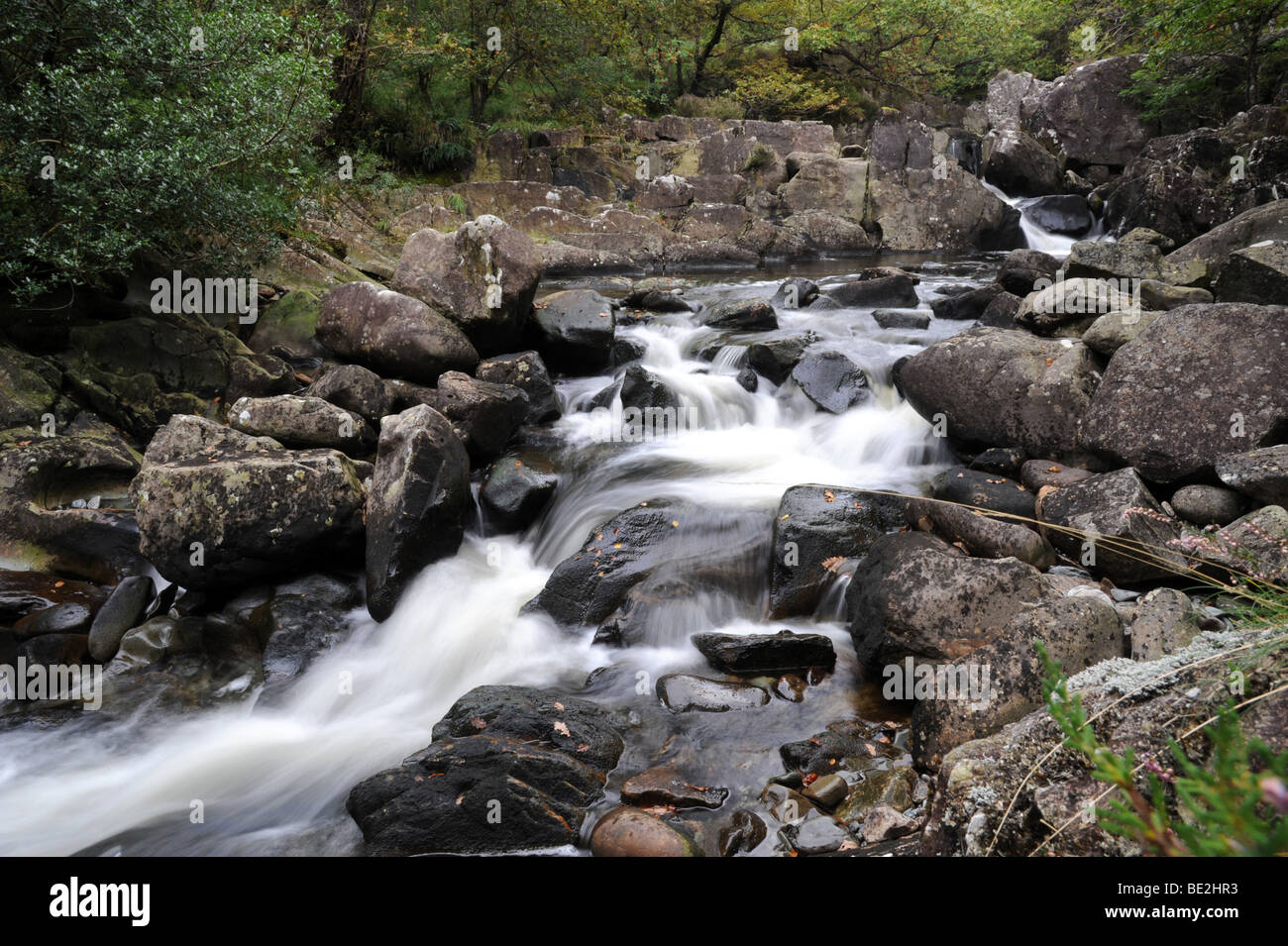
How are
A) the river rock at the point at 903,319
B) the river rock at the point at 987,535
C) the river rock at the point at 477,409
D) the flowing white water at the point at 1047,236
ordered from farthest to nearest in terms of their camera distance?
the flowing white water at the point at 1047,236 → the river rock at the point at 903,319 → the river rock at the point at 477,409 → the river rock at the point at 987,535

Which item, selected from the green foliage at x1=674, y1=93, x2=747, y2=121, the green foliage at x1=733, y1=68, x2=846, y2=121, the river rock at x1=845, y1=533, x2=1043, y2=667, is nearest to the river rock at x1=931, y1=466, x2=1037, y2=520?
the river rock at x1=845, y1=533, x2=1043, y2=667

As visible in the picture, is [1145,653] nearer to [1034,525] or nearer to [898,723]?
[898,723]

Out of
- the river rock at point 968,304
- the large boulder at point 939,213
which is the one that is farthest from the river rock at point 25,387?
the large boulder at point 939,213

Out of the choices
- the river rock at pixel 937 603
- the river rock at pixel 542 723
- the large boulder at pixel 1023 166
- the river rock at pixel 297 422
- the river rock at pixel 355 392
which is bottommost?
the river rock at pixel 542 723

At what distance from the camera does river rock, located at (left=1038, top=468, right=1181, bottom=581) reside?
570cm

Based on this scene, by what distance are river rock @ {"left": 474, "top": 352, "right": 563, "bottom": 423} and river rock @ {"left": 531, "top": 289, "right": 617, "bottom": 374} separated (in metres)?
0.84

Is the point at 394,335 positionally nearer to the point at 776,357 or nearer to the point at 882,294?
the point at 776,357

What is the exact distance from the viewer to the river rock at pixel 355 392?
8648mm

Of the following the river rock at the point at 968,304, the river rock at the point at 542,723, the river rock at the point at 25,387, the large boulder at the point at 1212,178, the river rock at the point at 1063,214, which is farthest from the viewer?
the river rock at the point at 1063,214

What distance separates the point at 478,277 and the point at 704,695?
262 inches

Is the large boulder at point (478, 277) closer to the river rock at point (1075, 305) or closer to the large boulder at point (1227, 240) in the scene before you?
the river rock at point (1075, 305)

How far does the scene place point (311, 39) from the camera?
38.7ft

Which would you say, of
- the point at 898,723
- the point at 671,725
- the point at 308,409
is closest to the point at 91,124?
the point at 308,409

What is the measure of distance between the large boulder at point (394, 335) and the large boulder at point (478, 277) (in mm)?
324
